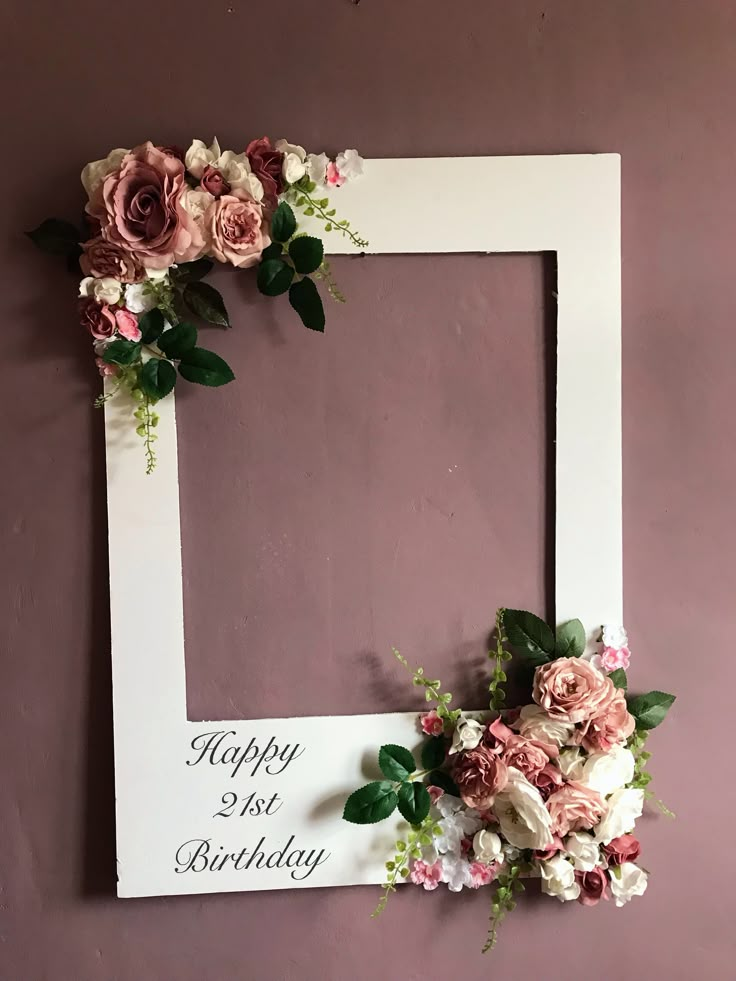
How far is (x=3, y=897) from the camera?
979mm

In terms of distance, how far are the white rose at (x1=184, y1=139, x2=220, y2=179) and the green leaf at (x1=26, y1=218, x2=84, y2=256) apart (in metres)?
0.17

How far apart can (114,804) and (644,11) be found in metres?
1.24

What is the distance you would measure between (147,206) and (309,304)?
0.22m

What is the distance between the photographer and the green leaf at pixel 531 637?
0.98 metres

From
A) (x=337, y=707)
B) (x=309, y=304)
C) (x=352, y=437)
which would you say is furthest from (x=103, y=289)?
(x=337, y=707)

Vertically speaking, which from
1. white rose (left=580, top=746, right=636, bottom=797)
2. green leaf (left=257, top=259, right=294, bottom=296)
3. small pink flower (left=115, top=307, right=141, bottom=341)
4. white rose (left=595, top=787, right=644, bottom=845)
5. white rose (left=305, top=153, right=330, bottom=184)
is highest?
white rose (left=305, top=153, right=330, bottom=184)

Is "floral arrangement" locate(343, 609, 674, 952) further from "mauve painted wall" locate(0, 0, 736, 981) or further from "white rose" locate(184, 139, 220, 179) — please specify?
→ "white rose" locate(184, 139, 220, 179)

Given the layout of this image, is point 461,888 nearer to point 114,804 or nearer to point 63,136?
point 114,804

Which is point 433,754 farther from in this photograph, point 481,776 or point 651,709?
point 651,709

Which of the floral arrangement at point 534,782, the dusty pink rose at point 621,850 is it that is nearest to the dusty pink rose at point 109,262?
the floral arrangement at point 534,782

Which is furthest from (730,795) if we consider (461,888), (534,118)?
(534,118)

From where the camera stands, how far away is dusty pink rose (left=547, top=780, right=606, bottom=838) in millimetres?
942

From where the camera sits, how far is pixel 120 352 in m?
0.92

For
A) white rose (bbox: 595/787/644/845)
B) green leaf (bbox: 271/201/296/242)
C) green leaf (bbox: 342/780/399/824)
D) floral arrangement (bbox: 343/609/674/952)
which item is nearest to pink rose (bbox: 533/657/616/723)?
floral arrangement (bbox: 343/609/674/952)
